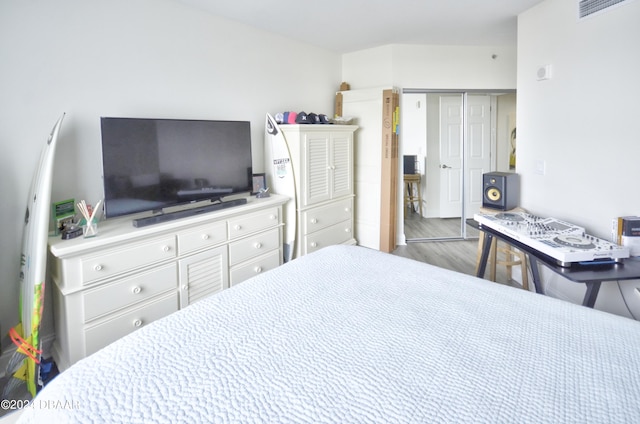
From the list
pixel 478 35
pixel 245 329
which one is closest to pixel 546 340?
pixel 245 329

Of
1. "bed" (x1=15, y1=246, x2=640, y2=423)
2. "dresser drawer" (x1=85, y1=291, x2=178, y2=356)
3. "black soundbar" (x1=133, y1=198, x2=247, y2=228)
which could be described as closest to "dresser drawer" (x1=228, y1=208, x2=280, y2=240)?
"black soundbar" (x1=133, y1=198, x2=247, y2=228)

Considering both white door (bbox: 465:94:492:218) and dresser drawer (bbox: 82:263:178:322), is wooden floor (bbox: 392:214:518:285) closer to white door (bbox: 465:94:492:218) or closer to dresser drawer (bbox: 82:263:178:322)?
white door (bbox: 465:94:492:218)

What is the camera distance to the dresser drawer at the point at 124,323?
1.99 metres

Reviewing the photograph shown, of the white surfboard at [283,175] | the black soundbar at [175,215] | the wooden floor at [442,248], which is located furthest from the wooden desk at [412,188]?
the black soundbar at [175,215]

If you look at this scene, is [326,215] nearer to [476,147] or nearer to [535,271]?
[535,271]

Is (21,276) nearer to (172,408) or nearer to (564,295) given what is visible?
(172,408)

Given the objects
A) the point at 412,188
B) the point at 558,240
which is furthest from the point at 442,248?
the point at 558,240

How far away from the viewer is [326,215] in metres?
3.79

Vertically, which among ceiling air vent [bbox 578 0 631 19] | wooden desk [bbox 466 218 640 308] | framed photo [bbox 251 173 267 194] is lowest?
wooden desk [bbox 466 218 640 308]

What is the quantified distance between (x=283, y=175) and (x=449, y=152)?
2.63 meters

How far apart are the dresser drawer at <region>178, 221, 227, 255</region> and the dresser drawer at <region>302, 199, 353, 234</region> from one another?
1.03 meters

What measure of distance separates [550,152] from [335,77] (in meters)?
2.71

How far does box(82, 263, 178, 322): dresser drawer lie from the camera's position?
6.46 ft

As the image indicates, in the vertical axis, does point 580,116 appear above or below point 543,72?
below
